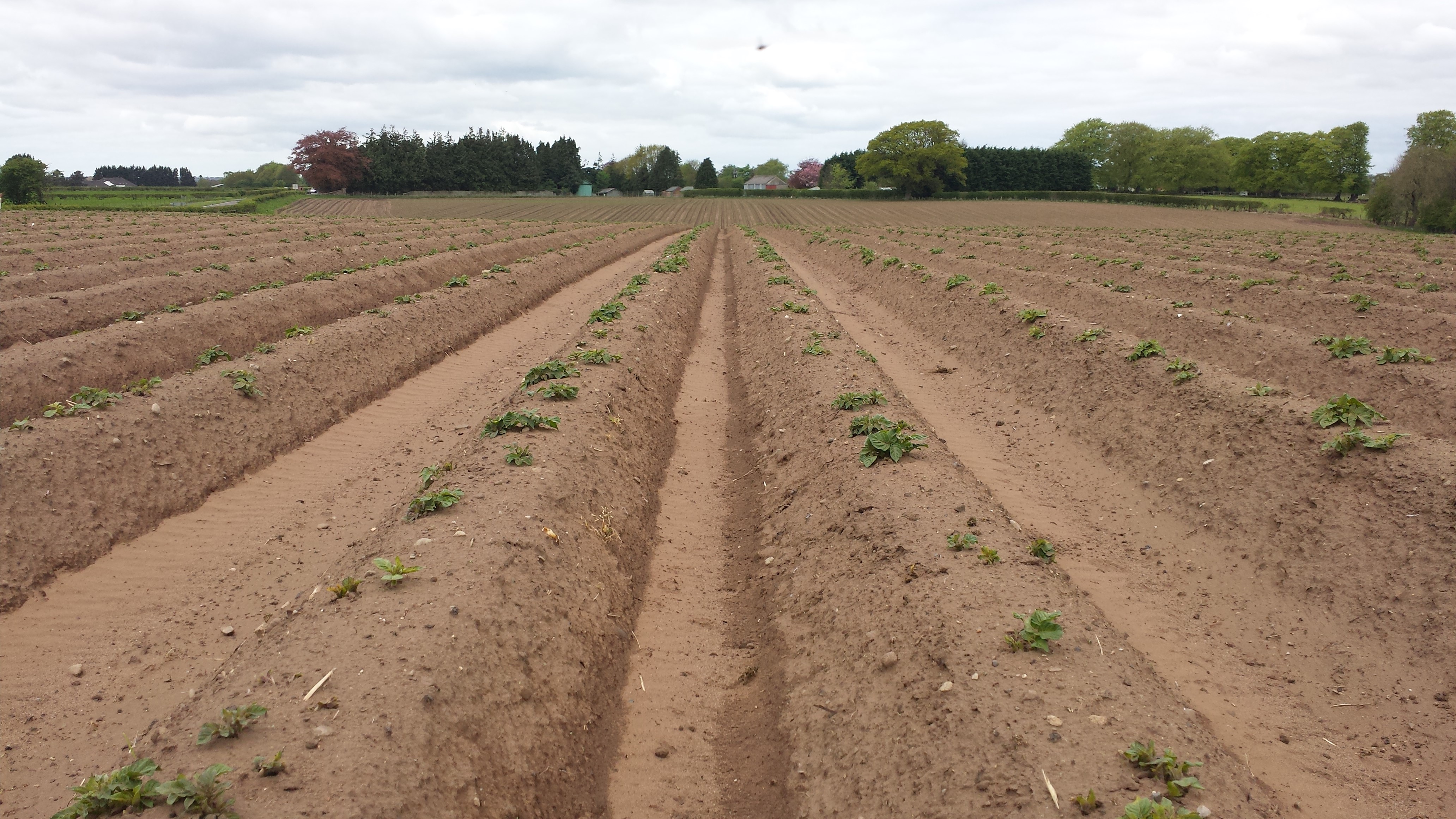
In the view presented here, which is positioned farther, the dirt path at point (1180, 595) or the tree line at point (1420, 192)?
the tree line at point (1420, 192)

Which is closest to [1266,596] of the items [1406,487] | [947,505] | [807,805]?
[1406,487]

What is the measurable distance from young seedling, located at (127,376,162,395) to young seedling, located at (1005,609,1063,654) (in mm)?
10446

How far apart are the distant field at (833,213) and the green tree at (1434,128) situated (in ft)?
58.6

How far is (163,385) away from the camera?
9.95 metres

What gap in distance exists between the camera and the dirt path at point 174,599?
5211mm

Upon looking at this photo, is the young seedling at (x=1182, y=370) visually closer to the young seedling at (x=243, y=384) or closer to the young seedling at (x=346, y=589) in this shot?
the young seedling at (x=346, y=589)

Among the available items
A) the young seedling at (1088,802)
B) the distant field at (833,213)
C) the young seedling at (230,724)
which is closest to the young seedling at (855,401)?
the young seedling at (1088,802)

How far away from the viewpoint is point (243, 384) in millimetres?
10359

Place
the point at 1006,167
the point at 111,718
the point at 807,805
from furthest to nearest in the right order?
the point at 1006,167 < the point at 111,718 < the point at 807,805

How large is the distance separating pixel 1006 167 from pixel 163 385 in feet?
399

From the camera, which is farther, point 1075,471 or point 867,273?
point 867,273

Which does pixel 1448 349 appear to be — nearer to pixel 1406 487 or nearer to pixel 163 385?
pixel 1406 487

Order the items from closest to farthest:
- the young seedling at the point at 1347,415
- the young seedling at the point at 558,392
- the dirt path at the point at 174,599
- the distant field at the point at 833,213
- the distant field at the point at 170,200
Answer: the dirt path at the point at 174,599 < the young seedling at the point at 1347,415 < the young seedling at the point at 558,392 < the distant field at the point at 833,213 < the distant field at the point at 170,200

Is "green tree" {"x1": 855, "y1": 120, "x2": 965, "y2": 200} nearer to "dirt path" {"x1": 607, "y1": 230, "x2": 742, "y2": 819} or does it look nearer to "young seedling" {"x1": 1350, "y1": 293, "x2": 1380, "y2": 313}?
"young seedling" {"x1": 1350, "y1": 293, "x2": 1380, "y2": 313}
